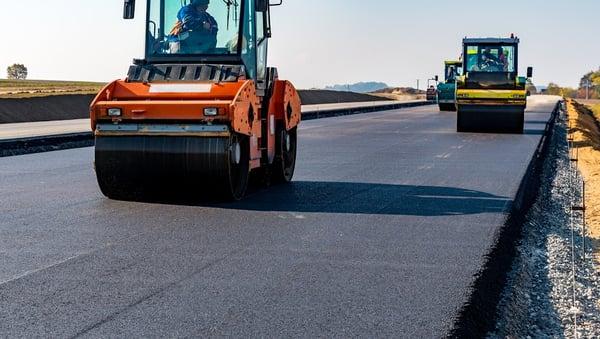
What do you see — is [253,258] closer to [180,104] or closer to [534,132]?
[180,104]

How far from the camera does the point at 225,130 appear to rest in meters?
9.70

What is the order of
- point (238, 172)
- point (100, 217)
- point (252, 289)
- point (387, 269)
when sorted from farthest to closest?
point (238, 172)
point (100, 217)
point (387, 269)
point (252, 289)

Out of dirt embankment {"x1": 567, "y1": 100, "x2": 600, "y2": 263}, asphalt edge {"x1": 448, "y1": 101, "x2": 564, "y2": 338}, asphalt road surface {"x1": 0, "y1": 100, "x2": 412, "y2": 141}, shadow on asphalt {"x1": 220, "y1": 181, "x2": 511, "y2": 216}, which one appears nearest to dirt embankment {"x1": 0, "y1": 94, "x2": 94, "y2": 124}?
asphalt road surface {"x1": 0, "y1": 100, "x2": 412, "y2": 141}

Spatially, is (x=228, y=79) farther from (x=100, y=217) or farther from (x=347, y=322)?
(x=347, y=322)

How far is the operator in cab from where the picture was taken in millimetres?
10946

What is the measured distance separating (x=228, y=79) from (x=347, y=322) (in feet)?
18.6

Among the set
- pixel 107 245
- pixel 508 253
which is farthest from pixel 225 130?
pixel 508 253

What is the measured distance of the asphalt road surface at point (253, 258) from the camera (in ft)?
17.3

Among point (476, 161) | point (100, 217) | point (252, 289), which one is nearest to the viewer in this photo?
point (252, 289)

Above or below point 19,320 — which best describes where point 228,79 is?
above

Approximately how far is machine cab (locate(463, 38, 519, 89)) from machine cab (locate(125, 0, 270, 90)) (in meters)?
16.5

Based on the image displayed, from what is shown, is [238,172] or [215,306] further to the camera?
[238,172]

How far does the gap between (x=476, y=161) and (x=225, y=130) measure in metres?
7.76

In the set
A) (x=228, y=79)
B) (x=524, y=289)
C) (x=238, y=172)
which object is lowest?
(x=524, y=289)
